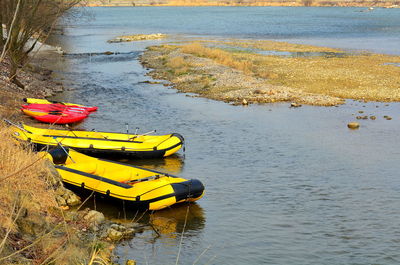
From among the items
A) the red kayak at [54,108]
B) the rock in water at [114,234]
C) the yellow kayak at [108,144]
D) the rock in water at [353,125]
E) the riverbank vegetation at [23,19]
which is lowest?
the rock in water at [114,234]

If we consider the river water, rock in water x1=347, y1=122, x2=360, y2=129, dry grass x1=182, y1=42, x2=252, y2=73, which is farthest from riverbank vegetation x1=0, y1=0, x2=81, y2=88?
dry grass x1=182, y1=42, x2=252, y2=73

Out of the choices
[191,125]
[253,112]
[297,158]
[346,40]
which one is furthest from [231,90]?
[346,40]

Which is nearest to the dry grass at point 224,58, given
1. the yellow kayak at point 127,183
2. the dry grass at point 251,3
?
the yellow kayak at point 127,183

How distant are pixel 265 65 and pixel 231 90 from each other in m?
9.30

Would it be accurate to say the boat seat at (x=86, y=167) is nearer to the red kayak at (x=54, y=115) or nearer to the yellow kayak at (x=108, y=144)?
the yellow kayak at (x=108, y=144)

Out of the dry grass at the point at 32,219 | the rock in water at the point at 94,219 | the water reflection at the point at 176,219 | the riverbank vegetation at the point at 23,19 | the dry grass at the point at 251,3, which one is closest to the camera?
the dry grass at the point at 32,219

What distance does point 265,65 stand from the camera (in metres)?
40.3

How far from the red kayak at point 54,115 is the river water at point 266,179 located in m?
0.59

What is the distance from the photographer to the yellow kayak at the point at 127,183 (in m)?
14.0

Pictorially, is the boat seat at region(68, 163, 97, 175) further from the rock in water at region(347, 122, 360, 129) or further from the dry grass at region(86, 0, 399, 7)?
the dry grass at region(86, 0, 399, 7)

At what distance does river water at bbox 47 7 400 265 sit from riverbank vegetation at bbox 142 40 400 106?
1741 millimetres

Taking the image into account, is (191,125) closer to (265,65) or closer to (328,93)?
(328,93)

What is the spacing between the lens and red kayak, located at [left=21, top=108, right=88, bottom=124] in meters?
23.2

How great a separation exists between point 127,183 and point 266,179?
4621mm
